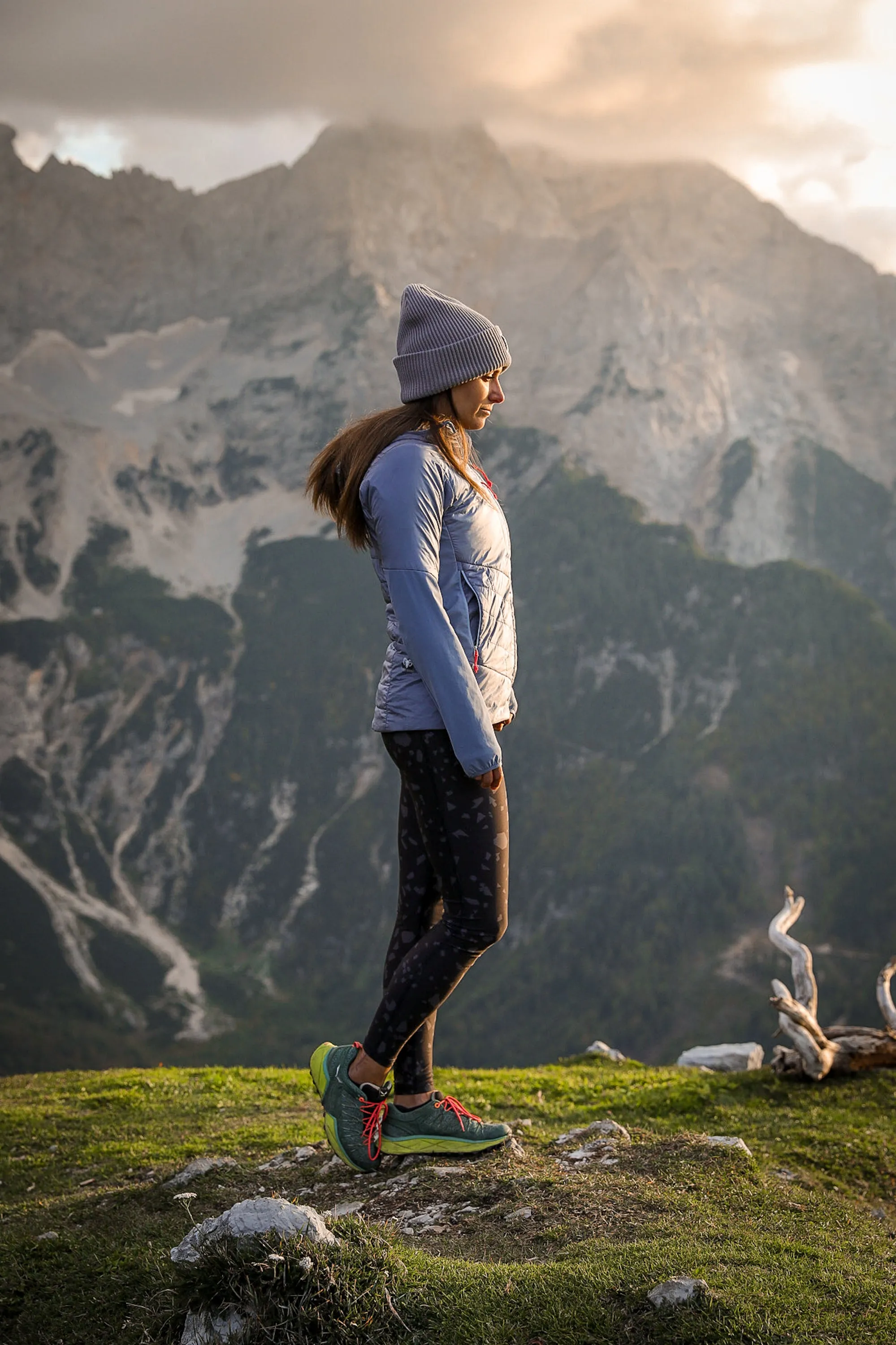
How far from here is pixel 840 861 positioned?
192 m

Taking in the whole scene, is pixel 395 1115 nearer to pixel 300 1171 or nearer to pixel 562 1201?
pixel 300 1171

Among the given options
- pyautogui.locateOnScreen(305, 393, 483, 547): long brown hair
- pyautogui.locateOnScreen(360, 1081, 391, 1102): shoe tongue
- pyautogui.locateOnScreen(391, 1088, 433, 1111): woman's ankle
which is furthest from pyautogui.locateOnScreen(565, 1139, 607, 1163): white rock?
pyautogui.locateOnScreen(305, 393, 483, 547): long brown hair

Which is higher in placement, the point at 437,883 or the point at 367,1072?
the point at 437,883

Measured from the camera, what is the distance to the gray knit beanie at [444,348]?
635 centimetres

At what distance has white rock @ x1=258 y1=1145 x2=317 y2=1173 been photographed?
7.41m

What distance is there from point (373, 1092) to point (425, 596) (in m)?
2.98

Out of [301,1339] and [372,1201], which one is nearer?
[301,1339]

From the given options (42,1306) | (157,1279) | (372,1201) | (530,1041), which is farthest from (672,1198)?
(530,1041)

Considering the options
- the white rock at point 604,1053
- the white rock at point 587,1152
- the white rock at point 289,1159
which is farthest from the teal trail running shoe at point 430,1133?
the white rock at point 604,1053

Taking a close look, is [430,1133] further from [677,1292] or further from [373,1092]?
[677,1292]

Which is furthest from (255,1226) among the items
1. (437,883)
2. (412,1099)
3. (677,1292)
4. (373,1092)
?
(437,883)

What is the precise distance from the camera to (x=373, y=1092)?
658 cm

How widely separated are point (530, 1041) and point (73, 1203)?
182645 mm

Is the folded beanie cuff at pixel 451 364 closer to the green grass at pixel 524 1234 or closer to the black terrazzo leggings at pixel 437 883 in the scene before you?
the black terrazzo leggings at pixel 437 883
